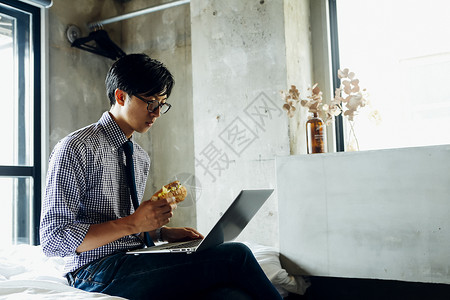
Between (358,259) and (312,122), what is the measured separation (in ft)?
2.43

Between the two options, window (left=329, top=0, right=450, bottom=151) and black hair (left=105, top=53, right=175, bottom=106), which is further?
window (left=329, top=0, right=450, bottom=151)

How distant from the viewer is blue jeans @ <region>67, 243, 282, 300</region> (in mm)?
1388

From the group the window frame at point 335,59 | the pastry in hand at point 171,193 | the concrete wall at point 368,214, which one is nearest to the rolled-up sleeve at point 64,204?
the pastry in hand at point 171,193

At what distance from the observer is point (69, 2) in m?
3.65

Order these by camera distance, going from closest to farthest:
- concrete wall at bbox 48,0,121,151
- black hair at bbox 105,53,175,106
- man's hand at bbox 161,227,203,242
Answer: black hair at bbox 105,53,175,106 → man's hand at bbox 161,227,203,242 → concrete wall at bbox 48,0,121,151

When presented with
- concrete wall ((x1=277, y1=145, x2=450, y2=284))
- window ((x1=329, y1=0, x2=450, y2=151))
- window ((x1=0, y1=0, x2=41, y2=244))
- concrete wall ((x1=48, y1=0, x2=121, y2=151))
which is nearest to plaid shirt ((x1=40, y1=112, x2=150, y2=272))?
concrete wall ((x1=277, y1=145, x2=450, y2=284))

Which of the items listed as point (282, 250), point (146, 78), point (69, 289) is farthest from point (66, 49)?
point (69, 289)

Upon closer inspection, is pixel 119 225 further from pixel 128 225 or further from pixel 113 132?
pixel 113 132

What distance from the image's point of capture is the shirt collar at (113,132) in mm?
1628

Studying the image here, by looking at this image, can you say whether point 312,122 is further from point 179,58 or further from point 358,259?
point 179,58

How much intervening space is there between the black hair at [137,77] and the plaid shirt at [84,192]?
0.14m

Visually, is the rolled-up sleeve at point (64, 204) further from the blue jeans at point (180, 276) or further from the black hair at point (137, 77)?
the black hair at point (137, 77)

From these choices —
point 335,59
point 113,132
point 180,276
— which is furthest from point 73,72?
point 180,276

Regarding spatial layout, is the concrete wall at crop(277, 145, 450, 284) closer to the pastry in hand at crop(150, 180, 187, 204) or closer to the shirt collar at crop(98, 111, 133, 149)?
the pastry in hand at crop(150, 180, 187, 204)
